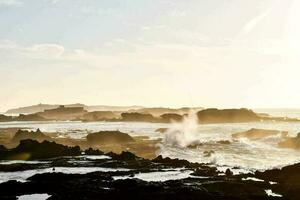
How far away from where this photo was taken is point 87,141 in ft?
393

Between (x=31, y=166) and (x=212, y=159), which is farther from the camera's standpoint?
(x=212, y=159)

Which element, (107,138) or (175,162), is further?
(107,138)

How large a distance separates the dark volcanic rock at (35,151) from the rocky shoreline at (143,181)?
7824 millimetres

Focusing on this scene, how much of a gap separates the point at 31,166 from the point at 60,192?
21.4m

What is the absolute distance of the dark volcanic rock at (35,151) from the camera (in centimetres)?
8038

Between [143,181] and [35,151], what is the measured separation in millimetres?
34851

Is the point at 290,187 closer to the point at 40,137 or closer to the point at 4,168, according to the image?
the point at 4,168

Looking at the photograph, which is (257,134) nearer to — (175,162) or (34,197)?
(175,162)

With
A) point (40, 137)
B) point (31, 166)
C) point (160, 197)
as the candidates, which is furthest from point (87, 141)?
point (160, 197)

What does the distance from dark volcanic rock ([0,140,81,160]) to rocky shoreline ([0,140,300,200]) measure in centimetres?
782

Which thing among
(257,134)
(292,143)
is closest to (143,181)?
(292,143)

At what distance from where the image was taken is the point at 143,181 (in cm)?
5191

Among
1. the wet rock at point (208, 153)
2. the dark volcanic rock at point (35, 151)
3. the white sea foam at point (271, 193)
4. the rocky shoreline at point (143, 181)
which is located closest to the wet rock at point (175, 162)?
the rocky shoreline at point (143, 181)

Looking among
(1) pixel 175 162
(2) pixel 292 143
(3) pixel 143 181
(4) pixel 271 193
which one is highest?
(2) pixel 292 143
